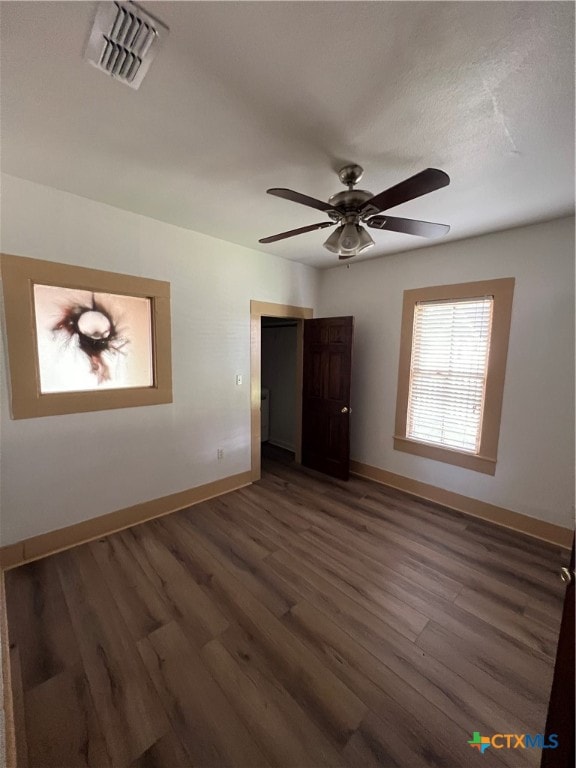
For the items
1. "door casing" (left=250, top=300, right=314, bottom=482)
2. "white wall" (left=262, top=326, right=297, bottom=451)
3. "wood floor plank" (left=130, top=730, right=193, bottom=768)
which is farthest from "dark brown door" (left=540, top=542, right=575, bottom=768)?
"white wall" (left=262, top=326, right=297, bottom=451)

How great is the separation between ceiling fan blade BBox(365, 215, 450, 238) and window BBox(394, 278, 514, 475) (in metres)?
1.31

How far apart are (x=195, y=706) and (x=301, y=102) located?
2713 millimetres

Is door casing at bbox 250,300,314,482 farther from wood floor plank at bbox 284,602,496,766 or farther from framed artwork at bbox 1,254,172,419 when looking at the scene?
wood floor plank at bbox 284,602,496,766

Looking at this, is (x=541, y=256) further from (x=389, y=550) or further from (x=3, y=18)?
(x=3, y=18)

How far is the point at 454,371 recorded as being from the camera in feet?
9.91

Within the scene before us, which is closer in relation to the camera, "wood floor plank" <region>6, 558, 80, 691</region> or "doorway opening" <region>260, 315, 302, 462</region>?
"wood floor plank" <region>6, 558, 80, 691</region>

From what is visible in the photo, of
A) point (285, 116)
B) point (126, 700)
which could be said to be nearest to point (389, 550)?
point (126, 700)

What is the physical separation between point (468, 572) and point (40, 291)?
375cm

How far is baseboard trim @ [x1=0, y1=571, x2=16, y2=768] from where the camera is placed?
1.13 m

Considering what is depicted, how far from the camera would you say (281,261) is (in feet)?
12.0

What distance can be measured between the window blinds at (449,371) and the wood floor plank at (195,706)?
109 inches

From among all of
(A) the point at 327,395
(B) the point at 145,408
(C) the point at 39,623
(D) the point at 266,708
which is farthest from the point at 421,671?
(A) the point at 327,395

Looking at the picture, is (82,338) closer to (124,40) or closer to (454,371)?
(124,40)

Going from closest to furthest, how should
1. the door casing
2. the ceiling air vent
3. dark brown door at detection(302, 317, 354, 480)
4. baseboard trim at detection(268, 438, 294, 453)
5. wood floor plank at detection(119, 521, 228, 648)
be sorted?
the ceiling air vent → wood floor plank at detection(119, 521, 228, 648) → the door casing → dark brown door at detection(302, 317, 354, 480) → baseboard trim at detection(268, 438, 294, 453)
